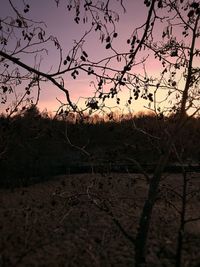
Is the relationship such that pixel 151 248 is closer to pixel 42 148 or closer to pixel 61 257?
pixel 61 257

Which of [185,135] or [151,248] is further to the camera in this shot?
[151,248]

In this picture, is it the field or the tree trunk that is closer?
the tree trunk

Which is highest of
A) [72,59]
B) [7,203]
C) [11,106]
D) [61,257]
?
[11,106]

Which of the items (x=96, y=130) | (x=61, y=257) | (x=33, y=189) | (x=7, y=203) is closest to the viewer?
(x=61, y=257)

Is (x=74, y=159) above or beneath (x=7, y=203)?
above

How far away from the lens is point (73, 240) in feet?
52.5

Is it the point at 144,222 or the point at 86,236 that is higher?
the point at 144,222

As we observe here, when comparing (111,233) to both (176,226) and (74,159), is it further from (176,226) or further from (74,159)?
(74,159)

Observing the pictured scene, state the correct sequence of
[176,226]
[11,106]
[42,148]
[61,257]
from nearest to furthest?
[11,106], [61,257], [176,226], [42,148]

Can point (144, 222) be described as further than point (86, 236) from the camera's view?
No

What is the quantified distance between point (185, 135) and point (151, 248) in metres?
4.89

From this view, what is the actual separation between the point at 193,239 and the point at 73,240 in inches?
179

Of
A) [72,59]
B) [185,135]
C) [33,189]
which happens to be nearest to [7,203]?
[33,189]

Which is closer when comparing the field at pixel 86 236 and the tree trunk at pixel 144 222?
the tree trunk at pixel 144 222
